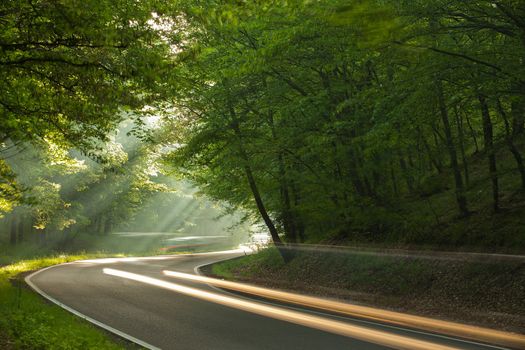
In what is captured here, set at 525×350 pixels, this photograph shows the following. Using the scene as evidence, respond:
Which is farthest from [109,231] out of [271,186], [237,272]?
[271,186]

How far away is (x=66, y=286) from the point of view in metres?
15.0

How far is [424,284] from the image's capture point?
12352 mm

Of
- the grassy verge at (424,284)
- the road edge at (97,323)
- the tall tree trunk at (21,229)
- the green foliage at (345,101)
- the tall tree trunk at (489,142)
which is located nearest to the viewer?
the road edge at (97,323)

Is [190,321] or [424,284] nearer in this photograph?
[190,321]

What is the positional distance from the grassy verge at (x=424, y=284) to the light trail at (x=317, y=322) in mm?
2388

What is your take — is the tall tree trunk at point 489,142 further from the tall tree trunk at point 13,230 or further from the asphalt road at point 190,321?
the tall tree trunk at point 13,230

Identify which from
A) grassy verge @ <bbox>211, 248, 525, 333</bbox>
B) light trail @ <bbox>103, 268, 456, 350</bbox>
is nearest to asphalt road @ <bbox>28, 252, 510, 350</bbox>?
light trail @ <bbox>103, 268, 456, 350</bbox>

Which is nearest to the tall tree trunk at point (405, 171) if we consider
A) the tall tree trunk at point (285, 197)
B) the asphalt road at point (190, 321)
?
the tall tree trunk at point (285, 197)

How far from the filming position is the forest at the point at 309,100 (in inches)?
272

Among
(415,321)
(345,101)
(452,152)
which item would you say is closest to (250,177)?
(345,101)

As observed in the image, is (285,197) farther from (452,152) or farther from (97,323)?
(97,323)

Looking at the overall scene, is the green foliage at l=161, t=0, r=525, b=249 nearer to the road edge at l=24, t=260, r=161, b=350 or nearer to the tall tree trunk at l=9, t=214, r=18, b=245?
the road edge at l=24, t=260, r=161, b=350

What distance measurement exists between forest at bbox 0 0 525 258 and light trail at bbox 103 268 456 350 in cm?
448

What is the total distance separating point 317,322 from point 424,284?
166 inches
